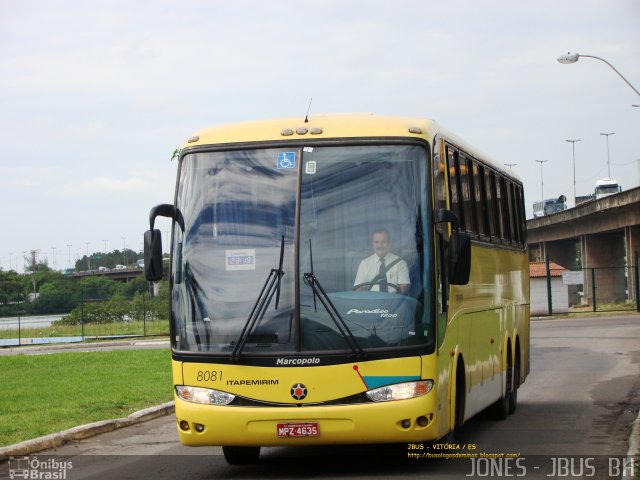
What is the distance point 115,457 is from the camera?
13.0 meters

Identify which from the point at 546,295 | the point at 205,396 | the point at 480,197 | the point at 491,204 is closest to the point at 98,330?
the point at 546,295

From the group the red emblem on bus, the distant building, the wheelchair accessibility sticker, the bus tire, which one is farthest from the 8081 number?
the distant building

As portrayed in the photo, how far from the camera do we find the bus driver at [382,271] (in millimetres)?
10453

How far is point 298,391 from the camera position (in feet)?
33.6

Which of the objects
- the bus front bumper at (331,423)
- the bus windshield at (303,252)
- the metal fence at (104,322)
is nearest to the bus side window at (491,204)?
the bus windshield at (303,252)

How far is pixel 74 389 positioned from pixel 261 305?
40.6 feet

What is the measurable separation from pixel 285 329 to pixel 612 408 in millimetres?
7815

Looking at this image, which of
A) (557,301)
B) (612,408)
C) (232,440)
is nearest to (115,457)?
(232,440)

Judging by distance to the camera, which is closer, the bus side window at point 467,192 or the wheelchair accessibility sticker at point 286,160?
the wheelchair accessibility sticker at point 286,160

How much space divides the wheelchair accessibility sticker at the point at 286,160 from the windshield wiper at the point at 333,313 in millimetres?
1081

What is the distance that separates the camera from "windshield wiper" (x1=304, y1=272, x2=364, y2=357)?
10.3 m

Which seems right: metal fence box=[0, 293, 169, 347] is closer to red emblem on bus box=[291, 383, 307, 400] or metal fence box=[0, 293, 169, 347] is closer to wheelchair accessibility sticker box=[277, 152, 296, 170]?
wheelchair accessibility sticker box=[277, 152, 296, 170]

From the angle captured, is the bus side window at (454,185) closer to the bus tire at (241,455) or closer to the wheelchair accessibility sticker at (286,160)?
the wheelchair accessibility sticker at (286,160)

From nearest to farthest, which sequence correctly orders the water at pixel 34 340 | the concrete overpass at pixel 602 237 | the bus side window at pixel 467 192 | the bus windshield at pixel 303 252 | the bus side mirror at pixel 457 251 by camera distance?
the bus windshield at pixel 303 252 → the bus side mirror at pixel 457 251 → the bus side window at pixel 467 192 → the water at pixel 34 340 → the concrete overpass at pixel 602 237
